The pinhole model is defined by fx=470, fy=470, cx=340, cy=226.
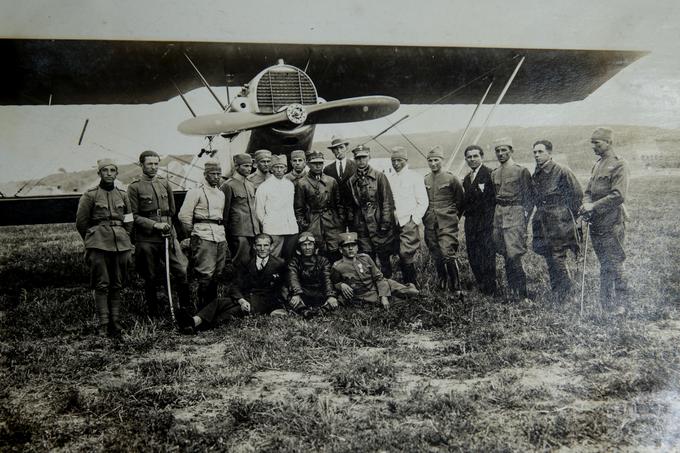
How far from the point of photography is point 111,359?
12.1ft

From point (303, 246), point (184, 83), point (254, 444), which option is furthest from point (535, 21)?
point (254, 444)

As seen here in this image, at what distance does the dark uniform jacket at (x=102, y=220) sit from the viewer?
4.27m

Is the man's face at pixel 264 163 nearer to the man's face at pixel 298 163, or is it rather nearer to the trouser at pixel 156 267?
the man's face at pixel 298 163

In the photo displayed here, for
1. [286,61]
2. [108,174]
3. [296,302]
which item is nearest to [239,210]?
[296,302]

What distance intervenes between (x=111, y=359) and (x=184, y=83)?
4.05 m

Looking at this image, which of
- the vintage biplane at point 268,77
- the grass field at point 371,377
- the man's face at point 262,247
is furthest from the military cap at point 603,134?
the man's face at point 262,247

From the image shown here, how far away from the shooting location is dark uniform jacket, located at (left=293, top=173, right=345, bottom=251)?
202 inches

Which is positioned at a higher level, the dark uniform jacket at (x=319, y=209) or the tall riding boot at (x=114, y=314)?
the dark uniform jacket at (x=319, y=209)

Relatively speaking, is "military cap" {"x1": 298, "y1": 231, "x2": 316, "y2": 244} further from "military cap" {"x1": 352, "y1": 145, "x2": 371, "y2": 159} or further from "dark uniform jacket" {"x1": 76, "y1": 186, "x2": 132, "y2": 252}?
"dark uniform jacket" {"x1": 76, "y1": 186, "x2": 132, "y2": 252}

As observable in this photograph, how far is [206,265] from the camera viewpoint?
471 centimetres

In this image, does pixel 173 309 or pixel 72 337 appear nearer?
pixel 72 337

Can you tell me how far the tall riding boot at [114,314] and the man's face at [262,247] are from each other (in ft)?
4.45

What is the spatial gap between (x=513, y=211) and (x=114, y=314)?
3995 mm

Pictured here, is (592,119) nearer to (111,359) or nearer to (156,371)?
(156,371)
